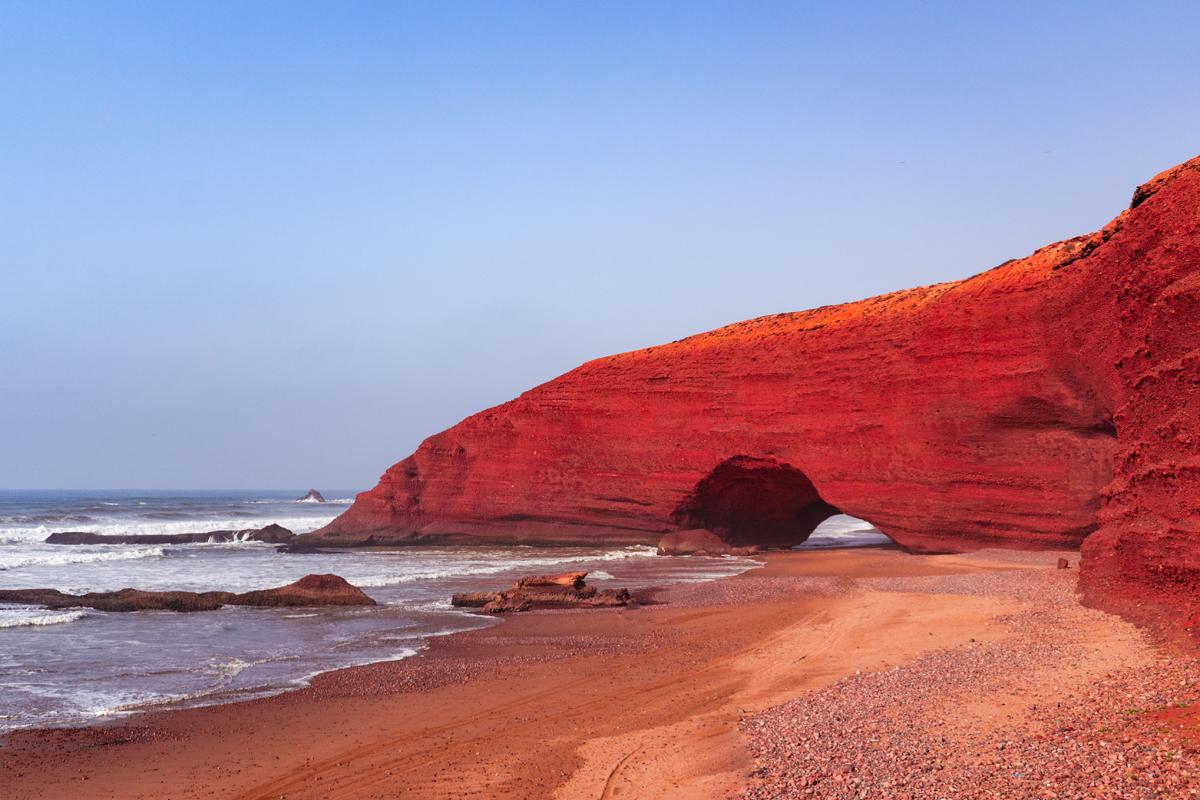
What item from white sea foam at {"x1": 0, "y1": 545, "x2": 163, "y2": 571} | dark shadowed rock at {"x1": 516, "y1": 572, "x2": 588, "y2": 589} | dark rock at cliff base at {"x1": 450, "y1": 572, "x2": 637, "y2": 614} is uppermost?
dark shadowed rock at {"x1": 516, "y1": 572, "x2": 588, "y2": 589}

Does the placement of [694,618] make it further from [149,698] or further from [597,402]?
[597,402]

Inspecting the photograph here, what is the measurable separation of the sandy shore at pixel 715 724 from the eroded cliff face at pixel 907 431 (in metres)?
2.77

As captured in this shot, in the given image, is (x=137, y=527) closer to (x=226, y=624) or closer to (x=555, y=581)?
(x=226, y=624)

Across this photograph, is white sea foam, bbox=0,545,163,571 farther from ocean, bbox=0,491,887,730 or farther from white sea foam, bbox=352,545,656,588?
white sea foam, bbox=352,545,656,588

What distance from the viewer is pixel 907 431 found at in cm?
2547

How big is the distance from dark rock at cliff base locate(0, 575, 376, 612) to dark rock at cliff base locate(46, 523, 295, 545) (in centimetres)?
2382

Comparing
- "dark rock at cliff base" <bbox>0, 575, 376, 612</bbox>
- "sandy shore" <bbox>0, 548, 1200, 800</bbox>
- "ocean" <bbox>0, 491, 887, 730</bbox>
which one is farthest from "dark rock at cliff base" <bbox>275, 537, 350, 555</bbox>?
"sandy shore" <bbox>0, 548, 1200, 800</bbox>

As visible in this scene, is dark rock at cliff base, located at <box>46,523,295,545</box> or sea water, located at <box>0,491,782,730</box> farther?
dark rock at cliff base, located at <box>46,523,295,545</box>

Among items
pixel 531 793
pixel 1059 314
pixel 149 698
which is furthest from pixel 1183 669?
pixel 1059 314

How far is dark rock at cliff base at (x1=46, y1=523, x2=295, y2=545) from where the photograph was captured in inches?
1666

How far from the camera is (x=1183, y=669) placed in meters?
7.71

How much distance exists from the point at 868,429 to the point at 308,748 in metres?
21.5

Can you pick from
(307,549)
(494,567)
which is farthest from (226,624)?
(307,549)

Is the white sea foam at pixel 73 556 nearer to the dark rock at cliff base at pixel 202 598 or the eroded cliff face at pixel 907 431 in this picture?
the eroded cliff face at pixel 907 431
